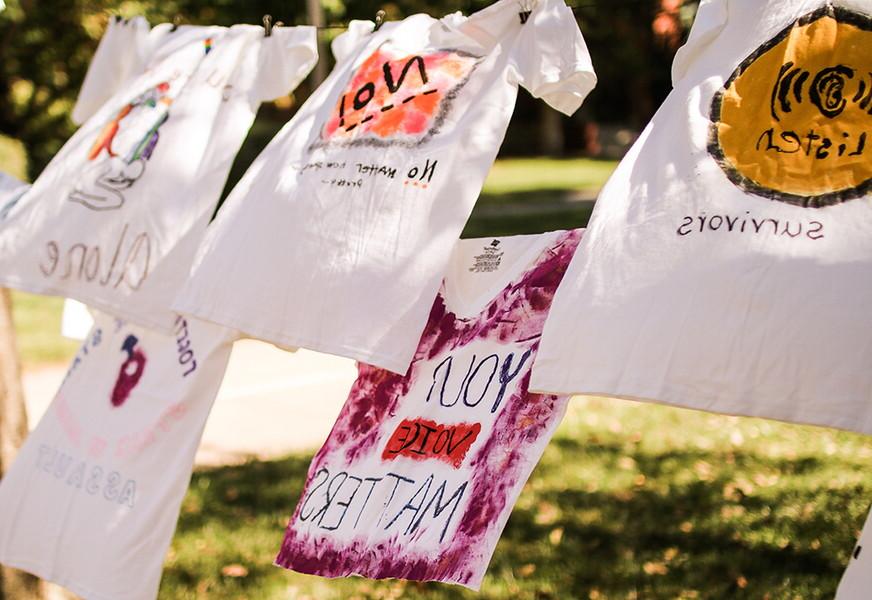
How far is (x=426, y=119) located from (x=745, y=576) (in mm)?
2152

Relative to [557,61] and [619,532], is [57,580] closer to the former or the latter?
[557,61]

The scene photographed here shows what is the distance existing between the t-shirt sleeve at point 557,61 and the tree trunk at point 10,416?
188 cm

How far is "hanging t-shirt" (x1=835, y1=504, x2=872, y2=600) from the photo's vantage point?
1.57 m

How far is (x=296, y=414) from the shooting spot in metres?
5.66

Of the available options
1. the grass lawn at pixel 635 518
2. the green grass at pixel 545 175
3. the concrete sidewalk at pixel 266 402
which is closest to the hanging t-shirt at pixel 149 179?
the grass lawn at pixel 635 518

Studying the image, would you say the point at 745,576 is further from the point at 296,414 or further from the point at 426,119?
the point at 296,414

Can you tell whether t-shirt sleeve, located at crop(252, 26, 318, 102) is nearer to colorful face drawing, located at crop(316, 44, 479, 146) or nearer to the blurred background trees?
colorful face drawing, located at crop(316, 44, 479, 146)

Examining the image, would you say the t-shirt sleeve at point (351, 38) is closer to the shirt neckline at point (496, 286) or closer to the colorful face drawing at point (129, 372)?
the shirt neckline at point (496, 286)

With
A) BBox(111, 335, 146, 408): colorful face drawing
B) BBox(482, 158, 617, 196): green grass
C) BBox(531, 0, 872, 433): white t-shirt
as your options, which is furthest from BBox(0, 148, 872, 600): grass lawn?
BBox(482, 158, 617, 196): green grass

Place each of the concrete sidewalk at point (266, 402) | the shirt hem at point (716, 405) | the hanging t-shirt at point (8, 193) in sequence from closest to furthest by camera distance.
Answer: the shirt hem at point (716, 405), the hanging t-shirt at point (8, 193), the concrete sidewalk at point (266, 402)

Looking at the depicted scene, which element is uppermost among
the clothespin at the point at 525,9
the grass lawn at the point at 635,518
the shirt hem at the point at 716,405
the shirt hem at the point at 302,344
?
the clothespin at the point at 525,9

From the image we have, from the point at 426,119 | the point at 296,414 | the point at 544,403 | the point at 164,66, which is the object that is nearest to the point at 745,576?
the point at 544,403

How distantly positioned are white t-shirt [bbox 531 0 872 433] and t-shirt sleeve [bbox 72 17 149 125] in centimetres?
158

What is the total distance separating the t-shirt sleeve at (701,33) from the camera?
5.86ft
